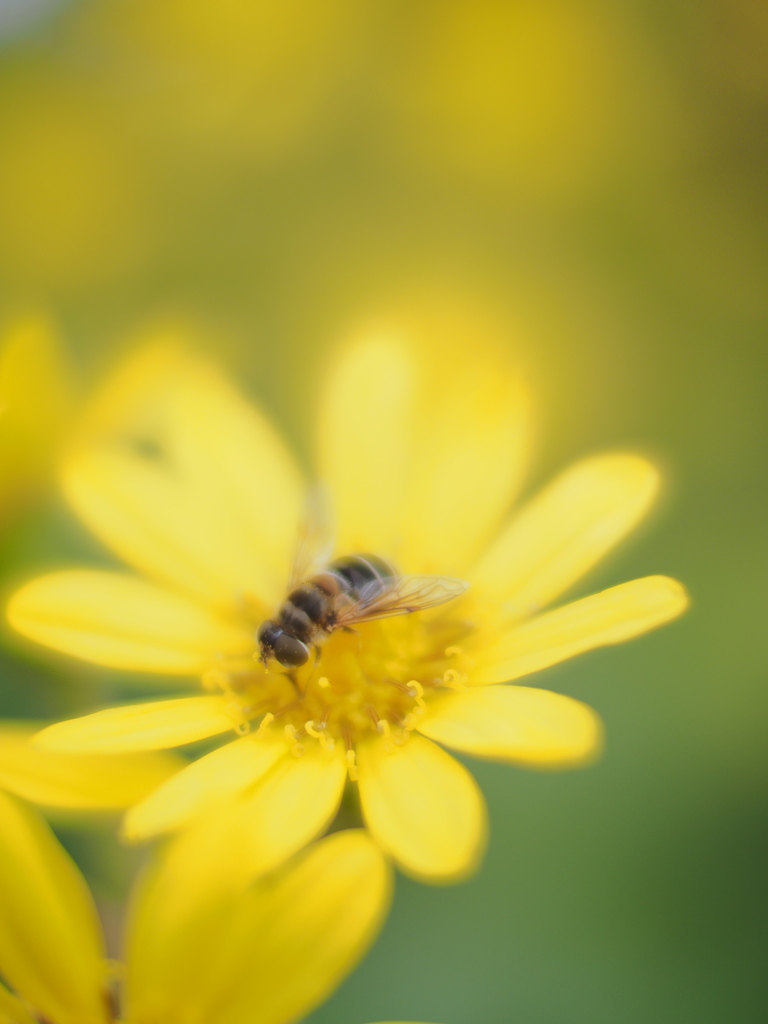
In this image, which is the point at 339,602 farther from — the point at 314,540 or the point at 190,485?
the point at 190,485

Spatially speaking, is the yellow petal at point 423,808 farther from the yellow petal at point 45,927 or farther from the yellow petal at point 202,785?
the yellow petal at point 45,927

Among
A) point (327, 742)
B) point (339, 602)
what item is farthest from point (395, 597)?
point (327, 742)

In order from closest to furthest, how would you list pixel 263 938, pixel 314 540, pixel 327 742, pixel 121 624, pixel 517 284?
pixel 263 938 → pixel 327 742 → pixel 121 624 → pixel 314 540 → pixel 517 284

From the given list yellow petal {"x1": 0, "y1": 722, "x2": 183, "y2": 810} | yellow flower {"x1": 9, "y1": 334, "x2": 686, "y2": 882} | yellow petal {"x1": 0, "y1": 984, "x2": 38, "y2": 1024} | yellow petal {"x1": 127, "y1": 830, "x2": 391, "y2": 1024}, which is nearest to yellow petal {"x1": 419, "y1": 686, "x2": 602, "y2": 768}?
yellow flower {"x1": 9, "y1": 334, "x2": 686, "y2": 882}

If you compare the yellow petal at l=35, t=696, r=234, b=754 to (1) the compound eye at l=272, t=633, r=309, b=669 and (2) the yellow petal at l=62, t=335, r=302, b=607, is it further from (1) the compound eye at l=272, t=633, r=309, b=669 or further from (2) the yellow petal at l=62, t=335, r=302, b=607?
(2) the yellow petal at l=62, t=335, r=302, b=607

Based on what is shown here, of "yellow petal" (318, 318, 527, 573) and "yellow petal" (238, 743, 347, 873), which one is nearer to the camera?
"yellow petal" (238, 743, 347, 873)

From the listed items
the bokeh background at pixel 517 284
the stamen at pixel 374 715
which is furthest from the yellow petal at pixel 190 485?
the stamen at pixel 374 715

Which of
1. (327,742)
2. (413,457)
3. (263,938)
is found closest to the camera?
(263,938)

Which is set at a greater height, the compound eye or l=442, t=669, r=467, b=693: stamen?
l=442, t=669, r=467, b=693: stamen
